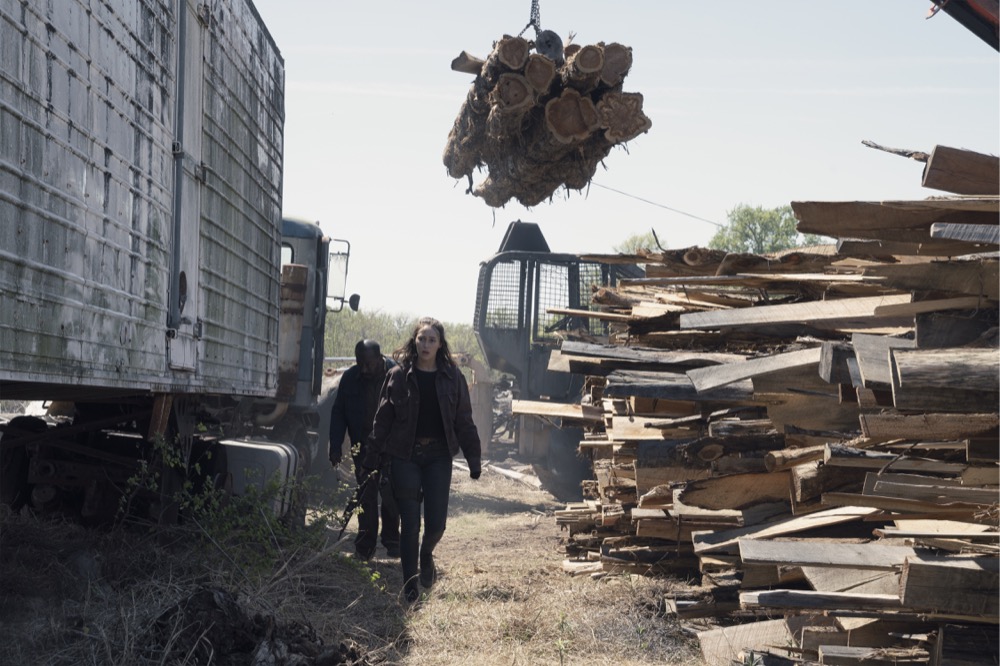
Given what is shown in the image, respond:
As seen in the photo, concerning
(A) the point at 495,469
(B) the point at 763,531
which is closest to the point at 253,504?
(B) the point at 763,531

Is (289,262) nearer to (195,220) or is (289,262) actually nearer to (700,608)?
(195,220)

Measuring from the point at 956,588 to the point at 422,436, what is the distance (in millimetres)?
4000

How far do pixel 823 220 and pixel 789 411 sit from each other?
1113 millimetres

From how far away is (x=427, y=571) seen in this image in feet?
24.2

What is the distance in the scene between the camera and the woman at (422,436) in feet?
23.6

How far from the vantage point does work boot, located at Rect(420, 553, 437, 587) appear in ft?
24.2

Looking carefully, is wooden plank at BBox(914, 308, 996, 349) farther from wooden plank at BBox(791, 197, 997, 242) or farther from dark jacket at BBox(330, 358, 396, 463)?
dark jacket at BBox(330, 358, 396, 463)

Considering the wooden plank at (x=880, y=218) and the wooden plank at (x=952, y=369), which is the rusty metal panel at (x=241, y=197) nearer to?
the wooden plank at (x=880, y=218)

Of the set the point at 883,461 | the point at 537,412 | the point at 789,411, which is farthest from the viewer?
the point at 537,412

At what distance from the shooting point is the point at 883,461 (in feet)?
14.8

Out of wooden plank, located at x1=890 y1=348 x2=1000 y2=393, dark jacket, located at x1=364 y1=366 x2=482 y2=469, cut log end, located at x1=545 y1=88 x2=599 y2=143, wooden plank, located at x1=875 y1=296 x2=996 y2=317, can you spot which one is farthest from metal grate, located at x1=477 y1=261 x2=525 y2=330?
wooden plank, located at x1=890 y1=348 x2=1000 y2=393

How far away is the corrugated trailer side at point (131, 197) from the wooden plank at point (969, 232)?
9.99ft

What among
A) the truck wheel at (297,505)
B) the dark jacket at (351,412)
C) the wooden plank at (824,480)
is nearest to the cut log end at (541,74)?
the dark jacket at (351,412)

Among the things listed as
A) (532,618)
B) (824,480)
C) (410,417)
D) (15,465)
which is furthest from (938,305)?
(15,465)
